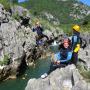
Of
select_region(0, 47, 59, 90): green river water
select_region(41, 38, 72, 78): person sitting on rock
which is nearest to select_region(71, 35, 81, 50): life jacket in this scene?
select_region(41, 38, 72, 78): person sitting on rock

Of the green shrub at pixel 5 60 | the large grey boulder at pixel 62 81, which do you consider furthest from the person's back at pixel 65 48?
the green shrub at pixel 5 60

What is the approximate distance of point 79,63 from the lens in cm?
2183

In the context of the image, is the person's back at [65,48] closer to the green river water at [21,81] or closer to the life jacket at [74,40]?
the life jacket at [74,40]

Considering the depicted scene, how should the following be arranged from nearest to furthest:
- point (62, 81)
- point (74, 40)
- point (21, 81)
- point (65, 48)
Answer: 1. point (62, 81)
2. point (65, 48)
3. point (74, 40)
4. point (21, 81)

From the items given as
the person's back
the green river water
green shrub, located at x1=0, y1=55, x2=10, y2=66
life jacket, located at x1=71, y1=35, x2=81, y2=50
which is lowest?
the green river water

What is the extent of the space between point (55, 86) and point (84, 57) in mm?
5298

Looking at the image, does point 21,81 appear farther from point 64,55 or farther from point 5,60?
point 64,55

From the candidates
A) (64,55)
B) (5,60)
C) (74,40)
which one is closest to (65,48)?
(64,55)

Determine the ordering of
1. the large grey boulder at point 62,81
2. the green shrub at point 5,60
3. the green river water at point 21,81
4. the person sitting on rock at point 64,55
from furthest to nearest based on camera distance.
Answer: the green shrub at point 5,60 → the green river water at point 21,81 → the person sitting on rock at point 64,55 → the large grey boulder at point 62,81

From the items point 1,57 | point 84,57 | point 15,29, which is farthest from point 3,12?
point 84,57

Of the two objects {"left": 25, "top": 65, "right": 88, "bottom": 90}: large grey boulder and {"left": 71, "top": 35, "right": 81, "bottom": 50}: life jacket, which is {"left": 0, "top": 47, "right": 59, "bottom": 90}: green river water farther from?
{"left": 25, "top": 65, "right": 88, "bottom": 90}: large grey boulder

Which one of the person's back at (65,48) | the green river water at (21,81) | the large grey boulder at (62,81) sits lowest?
the green river water at (21,81)

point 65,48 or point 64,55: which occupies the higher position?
point 65,48

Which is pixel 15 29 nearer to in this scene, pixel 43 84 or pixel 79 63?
pixel 79 63
